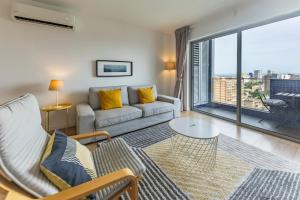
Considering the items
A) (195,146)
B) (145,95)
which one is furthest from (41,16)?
(195,146)

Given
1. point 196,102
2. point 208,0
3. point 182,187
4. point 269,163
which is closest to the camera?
point 182,187

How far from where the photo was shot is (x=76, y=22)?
131 inches

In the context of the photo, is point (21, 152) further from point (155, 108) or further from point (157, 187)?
point (155, 108)

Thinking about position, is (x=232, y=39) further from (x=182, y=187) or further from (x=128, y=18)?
(x=182, y=187)

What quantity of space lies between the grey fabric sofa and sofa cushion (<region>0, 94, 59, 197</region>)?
1.46 meters

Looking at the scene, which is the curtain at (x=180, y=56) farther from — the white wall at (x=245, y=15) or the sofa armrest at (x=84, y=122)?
the sofa armrest at (x=84, y=122)

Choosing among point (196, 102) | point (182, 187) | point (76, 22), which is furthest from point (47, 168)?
point (196, 102)

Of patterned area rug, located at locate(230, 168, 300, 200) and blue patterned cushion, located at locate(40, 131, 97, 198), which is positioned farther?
patterned area rug, located at locate(230, 168, 300, 200)

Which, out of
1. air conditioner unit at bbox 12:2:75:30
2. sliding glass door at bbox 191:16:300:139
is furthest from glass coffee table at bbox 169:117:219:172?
air conditioner unit at bbox 12:2:75:30

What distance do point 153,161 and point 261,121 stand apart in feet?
8.37

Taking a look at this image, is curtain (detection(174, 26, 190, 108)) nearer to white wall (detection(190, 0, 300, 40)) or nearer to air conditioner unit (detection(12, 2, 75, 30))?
white wall (detection(190, 0, 300, 40))

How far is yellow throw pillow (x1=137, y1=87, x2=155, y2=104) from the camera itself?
374 centimetres

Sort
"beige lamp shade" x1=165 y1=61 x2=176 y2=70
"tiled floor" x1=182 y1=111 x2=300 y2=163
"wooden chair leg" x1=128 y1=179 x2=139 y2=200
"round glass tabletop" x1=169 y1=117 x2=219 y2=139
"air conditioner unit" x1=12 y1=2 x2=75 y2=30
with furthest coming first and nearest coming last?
"beige lamp shade" x1=165 y1=61 x2=176 y2=70, "air conditioner unit" x1=12 y1=2 x2=75 y2=30, "tiled floor" x1=182 y1=111 x2=300 y2=163, "round glass tabletop" x1=169 y1=117 x2=219 y2=139, "wooden chair leg" x1=128 y1=179 x2=139 y2=200

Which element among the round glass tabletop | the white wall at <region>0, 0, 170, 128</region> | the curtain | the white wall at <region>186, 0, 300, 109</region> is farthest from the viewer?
the curtain
